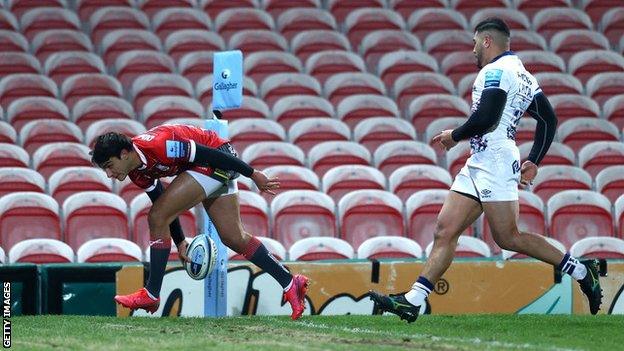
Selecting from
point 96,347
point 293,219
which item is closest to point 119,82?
point 293,219

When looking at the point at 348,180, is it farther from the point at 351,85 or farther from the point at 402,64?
the point at 402,64

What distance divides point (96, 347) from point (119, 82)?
8.69 meters

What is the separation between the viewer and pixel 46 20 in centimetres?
1606

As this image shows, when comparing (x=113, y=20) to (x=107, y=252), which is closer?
(x=107, y=252)

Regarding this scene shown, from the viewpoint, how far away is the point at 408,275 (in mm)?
9773

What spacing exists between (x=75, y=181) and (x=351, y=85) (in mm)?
3895

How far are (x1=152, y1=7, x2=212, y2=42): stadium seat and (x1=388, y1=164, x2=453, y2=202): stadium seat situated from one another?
175 inches

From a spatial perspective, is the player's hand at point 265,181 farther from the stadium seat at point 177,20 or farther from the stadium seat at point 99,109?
the stadium seat at point 177,20

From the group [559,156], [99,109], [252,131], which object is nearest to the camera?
[559,156]

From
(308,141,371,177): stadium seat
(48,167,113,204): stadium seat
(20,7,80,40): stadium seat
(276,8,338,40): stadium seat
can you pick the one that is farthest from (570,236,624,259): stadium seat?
(20,7,80,40): stadium seat

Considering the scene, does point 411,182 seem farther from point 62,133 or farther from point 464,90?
point 62,133

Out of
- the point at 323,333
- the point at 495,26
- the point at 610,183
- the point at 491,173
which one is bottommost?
the point at 323,333

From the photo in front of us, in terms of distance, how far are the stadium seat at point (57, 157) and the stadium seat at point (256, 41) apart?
3.30 m

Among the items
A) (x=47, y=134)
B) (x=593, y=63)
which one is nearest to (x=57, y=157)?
(x=47, y=134)
